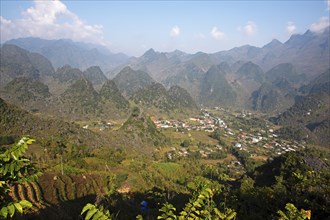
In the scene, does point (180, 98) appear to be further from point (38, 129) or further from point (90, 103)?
point (38, 129)

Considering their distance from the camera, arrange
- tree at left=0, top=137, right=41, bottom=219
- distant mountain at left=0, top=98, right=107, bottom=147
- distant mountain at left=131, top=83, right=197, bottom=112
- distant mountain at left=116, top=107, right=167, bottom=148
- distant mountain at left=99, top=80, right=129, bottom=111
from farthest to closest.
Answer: distant mountain at left=131, top=83, right=197, bottom=112, distant mountain at left=99, top=80, right=129, bottom=111, distant mountain at left=116, top=107, right=167, bottom=148, distant mountain at left=0, top=98, right=107, bottom=147, tree at left=0, top=137, right=41, bottom=219

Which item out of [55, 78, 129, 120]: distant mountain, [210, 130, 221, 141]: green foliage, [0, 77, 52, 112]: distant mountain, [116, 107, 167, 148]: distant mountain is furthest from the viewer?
[0, 77, 52, 112]: distant mountain

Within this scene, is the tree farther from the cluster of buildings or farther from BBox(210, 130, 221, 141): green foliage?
the cluster of buildings

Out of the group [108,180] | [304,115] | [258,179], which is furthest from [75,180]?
[304,115]

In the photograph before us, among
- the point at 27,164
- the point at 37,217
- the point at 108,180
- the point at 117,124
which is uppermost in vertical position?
the point at 27,164

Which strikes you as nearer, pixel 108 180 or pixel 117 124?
pixel 108 180

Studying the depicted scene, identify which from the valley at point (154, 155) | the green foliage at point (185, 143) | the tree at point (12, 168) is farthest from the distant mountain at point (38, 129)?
the tree at point (12, 168)

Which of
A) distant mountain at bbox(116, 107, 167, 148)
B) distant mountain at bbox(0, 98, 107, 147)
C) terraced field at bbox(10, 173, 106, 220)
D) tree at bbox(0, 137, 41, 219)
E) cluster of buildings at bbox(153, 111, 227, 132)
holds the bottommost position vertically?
cluster of buildings at bbox(153, 111, 227, 132)

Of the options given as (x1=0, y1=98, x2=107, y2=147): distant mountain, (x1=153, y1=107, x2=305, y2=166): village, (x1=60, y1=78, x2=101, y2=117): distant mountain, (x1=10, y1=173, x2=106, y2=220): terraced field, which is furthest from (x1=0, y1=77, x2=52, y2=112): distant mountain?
(x1=10, y1=173, x2=106, y2=220): terraced field

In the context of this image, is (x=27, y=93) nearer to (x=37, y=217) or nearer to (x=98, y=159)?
(x=98, y=159)

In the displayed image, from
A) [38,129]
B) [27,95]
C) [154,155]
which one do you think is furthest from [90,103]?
[38,129]

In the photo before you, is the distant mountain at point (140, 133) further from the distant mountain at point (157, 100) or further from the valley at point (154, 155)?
the distant mountain at point (157, 100)
